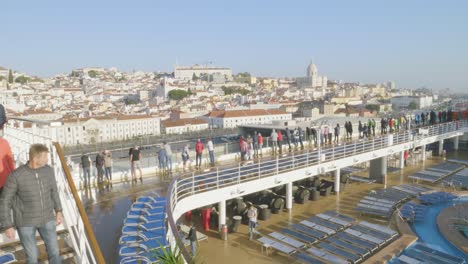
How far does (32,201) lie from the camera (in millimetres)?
3340

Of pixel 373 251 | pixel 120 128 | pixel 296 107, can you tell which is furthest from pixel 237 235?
pixel 296 107

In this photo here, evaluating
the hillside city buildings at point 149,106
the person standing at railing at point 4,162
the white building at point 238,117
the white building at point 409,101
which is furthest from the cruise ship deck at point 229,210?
the white building at point 409,101

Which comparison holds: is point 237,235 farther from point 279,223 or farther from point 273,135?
point 273,135

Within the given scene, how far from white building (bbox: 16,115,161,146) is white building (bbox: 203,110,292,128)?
14.9 meters

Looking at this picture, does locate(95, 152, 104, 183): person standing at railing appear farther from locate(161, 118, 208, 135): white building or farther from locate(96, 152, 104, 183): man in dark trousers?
locate(161, 118, 208, 135): white building

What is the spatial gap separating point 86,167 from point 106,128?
263 ft

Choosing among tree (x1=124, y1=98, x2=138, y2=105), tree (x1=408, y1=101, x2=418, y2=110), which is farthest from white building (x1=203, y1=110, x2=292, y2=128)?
tree (x1=408, y1=101, x2=418, y2=110)

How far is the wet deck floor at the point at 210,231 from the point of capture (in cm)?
756

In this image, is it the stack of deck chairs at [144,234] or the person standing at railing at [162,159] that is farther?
the person standing at railing at [162,159]

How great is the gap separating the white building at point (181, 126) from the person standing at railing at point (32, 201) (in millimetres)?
90770

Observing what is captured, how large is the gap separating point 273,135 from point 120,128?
78.6m

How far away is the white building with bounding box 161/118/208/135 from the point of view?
93.7m

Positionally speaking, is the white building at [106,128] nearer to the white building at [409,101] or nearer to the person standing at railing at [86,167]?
the person standing at railing at [86,167]

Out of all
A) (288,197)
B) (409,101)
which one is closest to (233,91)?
(409,101)
